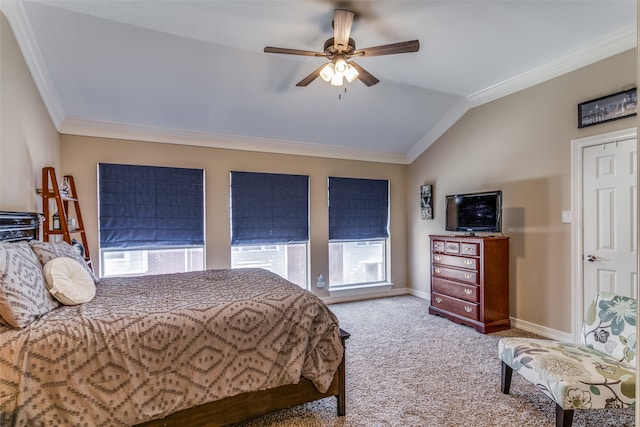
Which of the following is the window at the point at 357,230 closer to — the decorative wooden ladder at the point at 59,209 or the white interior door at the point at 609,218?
the white interior door at the point at 609,218

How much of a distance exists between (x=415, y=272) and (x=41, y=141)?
4.99 metres

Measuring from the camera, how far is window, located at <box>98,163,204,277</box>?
12.1 feet

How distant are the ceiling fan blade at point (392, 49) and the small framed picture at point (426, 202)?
2900 mm

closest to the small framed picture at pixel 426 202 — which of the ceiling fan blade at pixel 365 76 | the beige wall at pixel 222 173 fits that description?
the beige wall at pixel 222 173

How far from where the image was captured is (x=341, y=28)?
2.21 metres

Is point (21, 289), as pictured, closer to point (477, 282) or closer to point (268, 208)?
point (268, 208)

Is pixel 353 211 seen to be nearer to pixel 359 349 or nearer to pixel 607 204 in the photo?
pixel 359 349

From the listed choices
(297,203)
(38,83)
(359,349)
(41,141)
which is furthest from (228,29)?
(359,349)

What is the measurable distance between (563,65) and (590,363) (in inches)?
112

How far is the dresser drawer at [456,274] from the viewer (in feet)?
12.2

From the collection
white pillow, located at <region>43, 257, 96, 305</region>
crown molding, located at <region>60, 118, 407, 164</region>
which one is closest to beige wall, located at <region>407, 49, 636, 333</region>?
crown molding, located at <region>60, 118, 407, 164</region>

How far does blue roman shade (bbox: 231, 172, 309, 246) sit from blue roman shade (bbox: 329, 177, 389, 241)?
47 centimetres

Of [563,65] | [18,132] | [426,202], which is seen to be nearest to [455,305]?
[426,202]

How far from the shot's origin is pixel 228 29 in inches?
106
